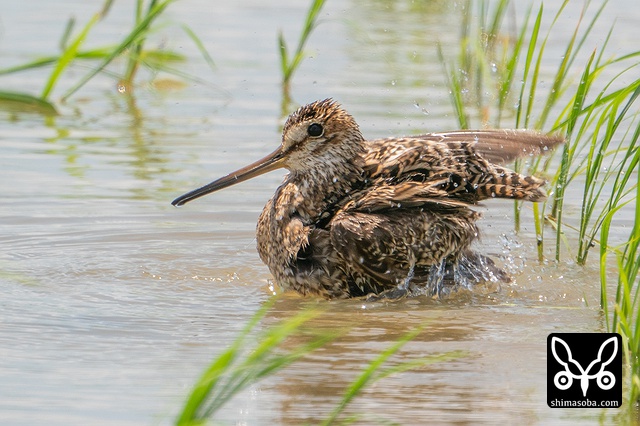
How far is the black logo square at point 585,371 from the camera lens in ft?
16.2

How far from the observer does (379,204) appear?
20.9 feet

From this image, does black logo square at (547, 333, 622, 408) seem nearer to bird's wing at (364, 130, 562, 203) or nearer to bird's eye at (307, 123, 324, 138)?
bird's wing at (364, 130, 562, 203)

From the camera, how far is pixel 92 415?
15.1ft

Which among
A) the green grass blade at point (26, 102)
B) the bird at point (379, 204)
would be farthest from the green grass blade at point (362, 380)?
the green grass blade at point (26, 102)

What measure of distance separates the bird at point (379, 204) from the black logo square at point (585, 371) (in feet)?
3.48

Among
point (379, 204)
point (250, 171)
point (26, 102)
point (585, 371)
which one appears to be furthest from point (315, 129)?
point (26, 102)

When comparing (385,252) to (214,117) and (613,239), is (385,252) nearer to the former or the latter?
(613,239)

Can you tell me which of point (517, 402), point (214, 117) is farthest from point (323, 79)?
point (517, 402)

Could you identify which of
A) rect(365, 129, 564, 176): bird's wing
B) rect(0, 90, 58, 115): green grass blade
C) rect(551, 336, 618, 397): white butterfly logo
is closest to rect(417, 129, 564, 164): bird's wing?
rect(365, 129, 564, 176): bird's wing

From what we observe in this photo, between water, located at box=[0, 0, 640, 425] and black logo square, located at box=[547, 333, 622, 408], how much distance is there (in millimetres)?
82

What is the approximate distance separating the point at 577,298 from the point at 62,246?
2.84 meters

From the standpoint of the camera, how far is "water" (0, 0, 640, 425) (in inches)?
194

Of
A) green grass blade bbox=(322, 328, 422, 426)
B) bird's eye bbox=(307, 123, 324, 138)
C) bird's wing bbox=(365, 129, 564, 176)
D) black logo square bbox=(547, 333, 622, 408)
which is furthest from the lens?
bird's eye bbox=(307, 123, 324, 138)

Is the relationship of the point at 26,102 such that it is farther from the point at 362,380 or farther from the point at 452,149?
the point at 362,380
